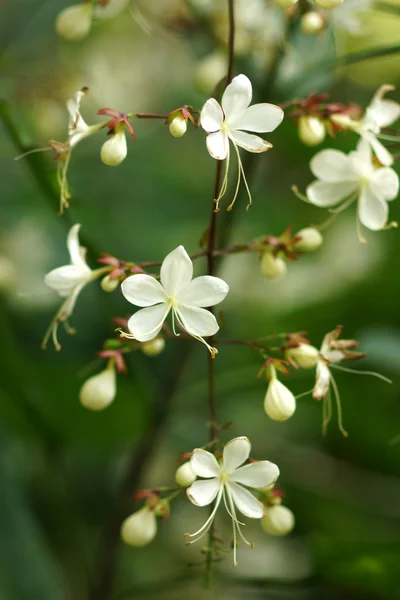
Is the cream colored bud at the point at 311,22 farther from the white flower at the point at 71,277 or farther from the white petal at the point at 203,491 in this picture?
the white petal at the point at 203,491

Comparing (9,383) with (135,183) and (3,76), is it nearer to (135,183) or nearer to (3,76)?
(3,76)

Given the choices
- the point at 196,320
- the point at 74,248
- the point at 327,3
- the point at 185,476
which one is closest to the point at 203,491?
the point at 185,476

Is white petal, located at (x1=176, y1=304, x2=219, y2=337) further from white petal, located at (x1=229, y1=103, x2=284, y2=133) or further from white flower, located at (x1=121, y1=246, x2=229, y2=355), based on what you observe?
white petal, located at (x1=229, y1=103, x2=284, y2=133)

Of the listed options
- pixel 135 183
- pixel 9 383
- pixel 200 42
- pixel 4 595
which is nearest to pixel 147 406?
pixel 9 383

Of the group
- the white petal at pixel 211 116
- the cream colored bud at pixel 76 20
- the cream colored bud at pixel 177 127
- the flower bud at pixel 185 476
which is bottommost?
the flower bud at pixel 185 476

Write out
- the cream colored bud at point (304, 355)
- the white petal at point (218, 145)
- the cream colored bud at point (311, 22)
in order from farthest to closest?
the cream colored bud at point (311, 22) < the cream colored bud at point (304, 355) < the white petal at point (218, 145)

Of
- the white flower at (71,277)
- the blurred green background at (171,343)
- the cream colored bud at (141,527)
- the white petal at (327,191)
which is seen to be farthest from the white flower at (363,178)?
the cream colored bud at (141,527)
